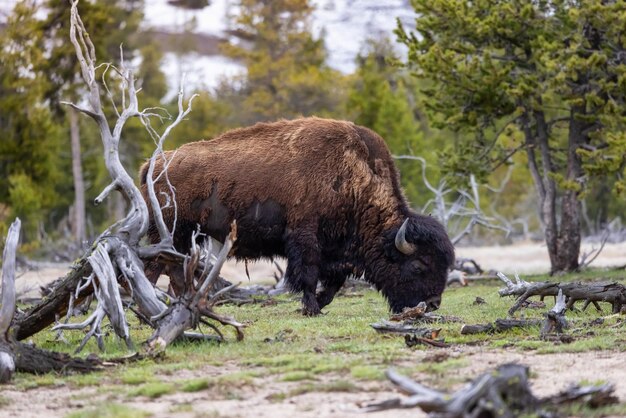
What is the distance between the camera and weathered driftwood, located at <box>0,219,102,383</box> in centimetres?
804

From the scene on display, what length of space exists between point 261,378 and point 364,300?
8616mm

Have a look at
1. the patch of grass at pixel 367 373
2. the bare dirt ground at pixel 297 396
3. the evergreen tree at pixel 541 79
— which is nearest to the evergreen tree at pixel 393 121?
the evergreen tree at pixel 541 79

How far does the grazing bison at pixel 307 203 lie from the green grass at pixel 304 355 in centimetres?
99

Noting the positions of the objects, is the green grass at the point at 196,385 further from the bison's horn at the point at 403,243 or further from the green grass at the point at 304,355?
the bison's horn at the point at 403,243

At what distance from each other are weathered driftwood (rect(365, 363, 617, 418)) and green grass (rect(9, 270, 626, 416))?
1022mm

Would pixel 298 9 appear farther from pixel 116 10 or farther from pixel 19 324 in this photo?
pixel 19 324

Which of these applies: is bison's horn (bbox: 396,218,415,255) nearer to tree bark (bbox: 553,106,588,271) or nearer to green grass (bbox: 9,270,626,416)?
green grass (bbox: 9,270,626,416)

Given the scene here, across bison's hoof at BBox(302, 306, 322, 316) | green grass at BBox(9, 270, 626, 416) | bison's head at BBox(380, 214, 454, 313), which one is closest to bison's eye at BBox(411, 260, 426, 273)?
bison's head at BBox(380, 214, 454, 313)

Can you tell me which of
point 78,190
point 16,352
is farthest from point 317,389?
point 78,190

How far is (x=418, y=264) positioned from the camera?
40.6ft

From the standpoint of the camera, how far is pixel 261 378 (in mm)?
7488

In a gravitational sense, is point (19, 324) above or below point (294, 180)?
below

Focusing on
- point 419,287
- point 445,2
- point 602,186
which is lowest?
point 602,186

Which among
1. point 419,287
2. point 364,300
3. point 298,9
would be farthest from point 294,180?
point 298,9
